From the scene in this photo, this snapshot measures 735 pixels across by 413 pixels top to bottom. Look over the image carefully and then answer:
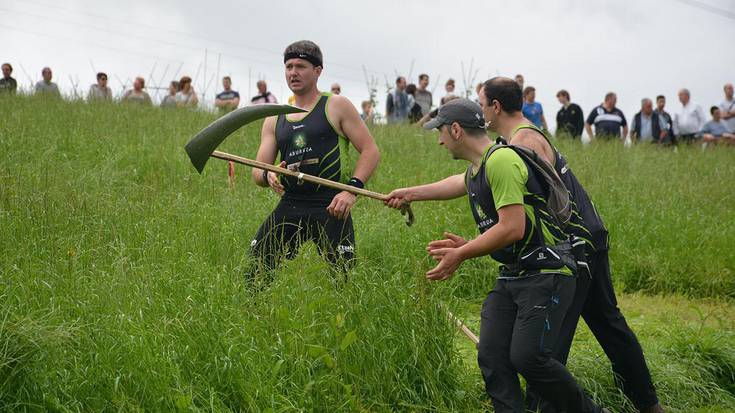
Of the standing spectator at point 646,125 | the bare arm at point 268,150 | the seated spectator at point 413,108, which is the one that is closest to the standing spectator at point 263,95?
the seated spectator at point 413,108

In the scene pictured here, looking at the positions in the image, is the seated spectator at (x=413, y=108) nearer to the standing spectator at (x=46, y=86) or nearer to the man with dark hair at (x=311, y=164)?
the standing spectator at (x=46, y=86)

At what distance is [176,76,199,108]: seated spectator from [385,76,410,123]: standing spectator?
12.0 ft

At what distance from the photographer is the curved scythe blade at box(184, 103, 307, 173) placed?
5.61 m

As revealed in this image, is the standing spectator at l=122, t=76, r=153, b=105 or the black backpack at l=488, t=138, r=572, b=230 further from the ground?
the standing spectator at l=122, t=76, r=153, b=105

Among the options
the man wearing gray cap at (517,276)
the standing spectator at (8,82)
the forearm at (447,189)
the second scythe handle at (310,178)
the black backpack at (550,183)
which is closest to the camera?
the man wearing gray cap at (517,276)

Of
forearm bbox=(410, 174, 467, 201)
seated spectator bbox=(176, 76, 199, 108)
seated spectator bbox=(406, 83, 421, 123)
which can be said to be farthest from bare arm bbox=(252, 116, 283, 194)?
seated spectator bbox=(406, 83, 421, 123)

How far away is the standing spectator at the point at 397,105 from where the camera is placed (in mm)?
17656

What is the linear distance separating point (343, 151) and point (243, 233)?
2.82 m

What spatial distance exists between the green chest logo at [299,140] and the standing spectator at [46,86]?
425 inches

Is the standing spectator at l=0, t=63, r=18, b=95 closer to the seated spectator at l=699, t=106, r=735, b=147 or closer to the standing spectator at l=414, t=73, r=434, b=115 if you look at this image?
the standing spectator at l=414, t=73, r=434, b=115

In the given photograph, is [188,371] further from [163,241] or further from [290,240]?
[163,241]

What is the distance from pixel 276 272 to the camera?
5.73 m

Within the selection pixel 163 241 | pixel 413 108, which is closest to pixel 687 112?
pixel 413 108

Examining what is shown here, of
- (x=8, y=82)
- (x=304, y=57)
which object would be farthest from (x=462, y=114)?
(x=8, y=82)
